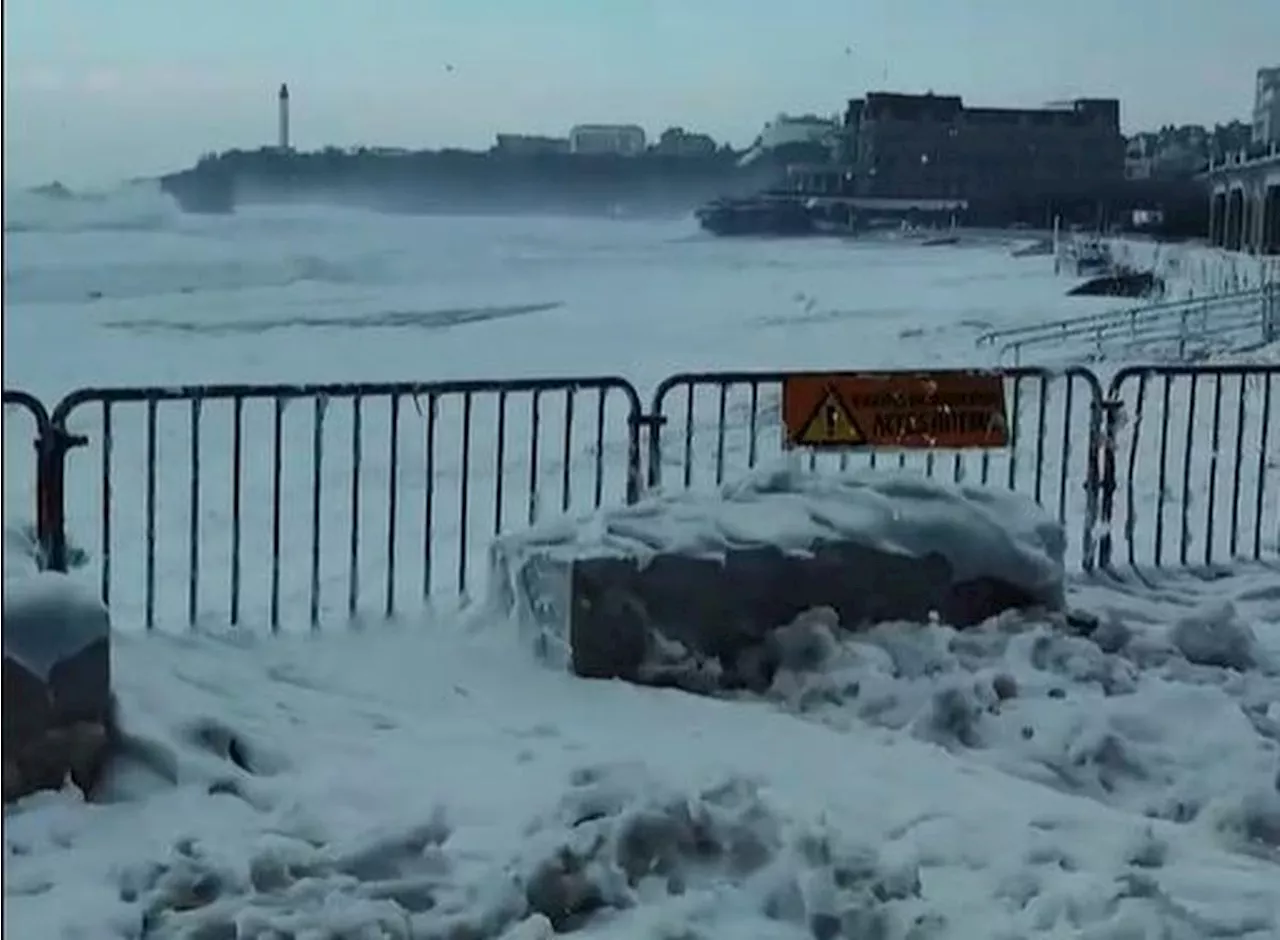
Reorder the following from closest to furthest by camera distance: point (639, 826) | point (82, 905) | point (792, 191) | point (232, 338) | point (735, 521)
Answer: point (82, 905) < point (639, 826) < point (735, 521) < point (232, 338) < point (792, 191)

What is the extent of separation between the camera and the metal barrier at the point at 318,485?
7434mm

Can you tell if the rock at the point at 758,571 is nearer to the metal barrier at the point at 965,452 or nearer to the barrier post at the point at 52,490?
the metal barrier at the point at 965,452

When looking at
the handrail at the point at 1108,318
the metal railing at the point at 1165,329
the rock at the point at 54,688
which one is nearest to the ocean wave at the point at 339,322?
the handrail at the point at 1108,318

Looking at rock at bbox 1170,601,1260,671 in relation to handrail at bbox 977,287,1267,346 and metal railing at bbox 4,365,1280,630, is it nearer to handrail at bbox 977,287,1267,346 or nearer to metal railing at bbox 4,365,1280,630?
metal railing at bbox 4,365,1280,630

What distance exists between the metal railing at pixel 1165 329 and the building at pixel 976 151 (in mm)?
61469

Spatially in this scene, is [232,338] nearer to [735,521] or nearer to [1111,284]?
[1111,284]

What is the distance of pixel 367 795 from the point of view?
4957 mm

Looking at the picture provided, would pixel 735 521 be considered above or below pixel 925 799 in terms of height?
above

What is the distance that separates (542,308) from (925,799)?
46304 mm

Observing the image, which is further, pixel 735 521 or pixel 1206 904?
pixel 735 521

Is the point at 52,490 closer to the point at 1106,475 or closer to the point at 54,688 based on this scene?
the point at 54,688

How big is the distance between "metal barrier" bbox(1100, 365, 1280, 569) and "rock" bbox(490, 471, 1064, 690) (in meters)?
1.55

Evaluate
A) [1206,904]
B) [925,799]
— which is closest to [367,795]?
[925,799]

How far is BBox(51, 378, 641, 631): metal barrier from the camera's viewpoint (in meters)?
7.43
